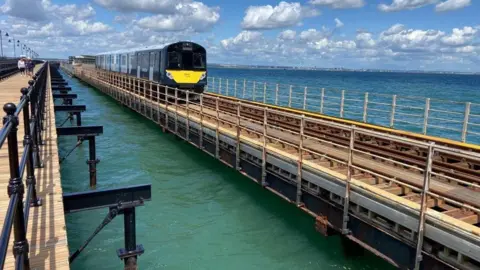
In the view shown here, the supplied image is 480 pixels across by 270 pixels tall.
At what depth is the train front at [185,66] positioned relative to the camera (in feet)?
70.5

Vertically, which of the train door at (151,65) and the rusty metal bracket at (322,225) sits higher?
the train door at (151,65)

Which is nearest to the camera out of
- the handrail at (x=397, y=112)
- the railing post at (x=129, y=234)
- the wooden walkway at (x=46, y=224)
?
the wooden walkway at (x=46, y=224)

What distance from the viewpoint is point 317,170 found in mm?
7430

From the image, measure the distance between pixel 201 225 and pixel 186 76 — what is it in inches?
565

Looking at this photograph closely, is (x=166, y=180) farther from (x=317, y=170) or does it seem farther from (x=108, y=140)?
(x=108, y=140)

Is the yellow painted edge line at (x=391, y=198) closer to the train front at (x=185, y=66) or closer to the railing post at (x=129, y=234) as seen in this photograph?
the railing post at (x=129, y=234)

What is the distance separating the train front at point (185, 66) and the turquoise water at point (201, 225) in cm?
794

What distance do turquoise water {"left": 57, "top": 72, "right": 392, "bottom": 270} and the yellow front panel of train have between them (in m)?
7.94

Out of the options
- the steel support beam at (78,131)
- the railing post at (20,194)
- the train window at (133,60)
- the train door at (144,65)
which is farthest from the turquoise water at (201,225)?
the train window at (133,60)

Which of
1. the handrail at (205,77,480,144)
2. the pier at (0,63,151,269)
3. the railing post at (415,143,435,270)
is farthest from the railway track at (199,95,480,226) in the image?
the pier at (0,63,151,269)

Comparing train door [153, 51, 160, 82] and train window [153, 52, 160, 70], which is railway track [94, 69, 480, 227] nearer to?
train door [153, 51, 160, 82]

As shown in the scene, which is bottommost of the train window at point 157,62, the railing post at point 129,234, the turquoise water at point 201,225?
the turquoise water at point 201,225

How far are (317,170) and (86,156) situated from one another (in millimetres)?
10369

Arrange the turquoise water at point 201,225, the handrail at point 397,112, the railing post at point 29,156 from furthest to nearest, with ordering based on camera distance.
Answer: the handrail at point 397,112
the turquoise water at point 201,225
the railing post at point 29,156
